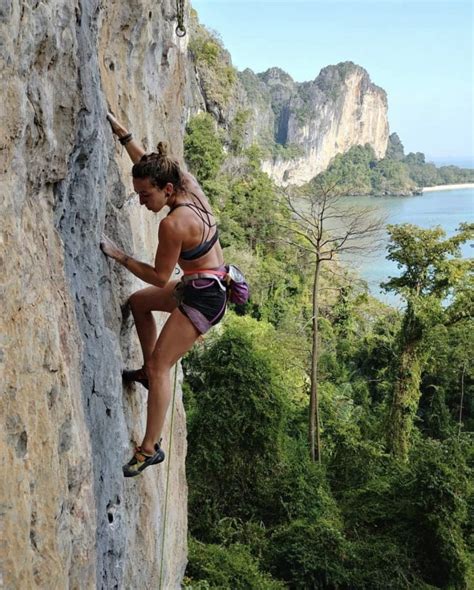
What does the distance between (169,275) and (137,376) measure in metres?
0.90

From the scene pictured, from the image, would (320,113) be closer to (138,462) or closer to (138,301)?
(138,301)

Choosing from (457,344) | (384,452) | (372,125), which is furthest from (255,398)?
(372,125)

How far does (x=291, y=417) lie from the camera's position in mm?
16188

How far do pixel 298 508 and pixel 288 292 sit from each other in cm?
1858

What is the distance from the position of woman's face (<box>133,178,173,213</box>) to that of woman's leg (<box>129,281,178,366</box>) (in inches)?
28.6

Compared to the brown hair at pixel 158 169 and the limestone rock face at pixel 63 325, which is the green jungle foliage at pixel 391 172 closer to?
the limestone rock face at pixel 63 325

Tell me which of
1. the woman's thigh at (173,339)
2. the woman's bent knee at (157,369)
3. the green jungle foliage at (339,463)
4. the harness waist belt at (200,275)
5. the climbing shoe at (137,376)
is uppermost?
the harness waist belt at (200,275)

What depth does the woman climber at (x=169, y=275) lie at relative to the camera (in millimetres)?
3314

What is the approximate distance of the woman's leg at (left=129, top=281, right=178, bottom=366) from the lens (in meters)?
3.93

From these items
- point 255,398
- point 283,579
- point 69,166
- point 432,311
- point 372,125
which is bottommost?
point 283,579

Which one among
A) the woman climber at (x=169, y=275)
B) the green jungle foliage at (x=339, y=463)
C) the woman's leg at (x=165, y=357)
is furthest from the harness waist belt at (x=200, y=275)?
the green jungle foliage at (x=339, y=463)

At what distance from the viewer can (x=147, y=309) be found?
4031 millimetres

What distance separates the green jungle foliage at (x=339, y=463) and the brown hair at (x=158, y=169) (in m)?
7.50

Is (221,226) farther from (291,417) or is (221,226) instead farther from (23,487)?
(23,487)
